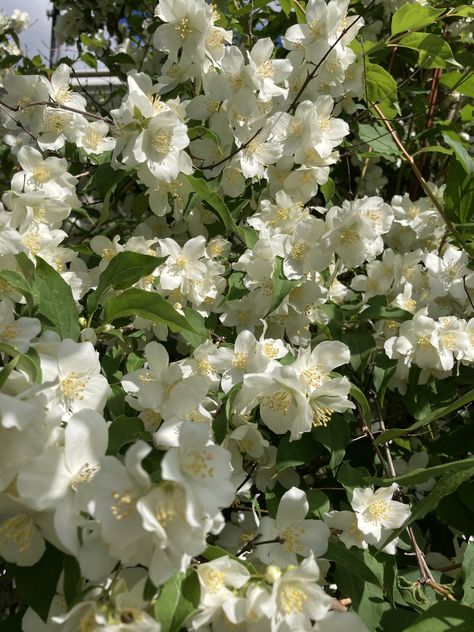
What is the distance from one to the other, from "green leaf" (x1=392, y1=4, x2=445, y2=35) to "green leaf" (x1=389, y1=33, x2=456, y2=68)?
3 cm

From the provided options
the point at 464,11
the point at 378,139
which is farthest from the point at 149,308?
the point at 464,11

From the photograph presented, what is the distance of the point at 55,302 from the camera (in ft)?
3.65

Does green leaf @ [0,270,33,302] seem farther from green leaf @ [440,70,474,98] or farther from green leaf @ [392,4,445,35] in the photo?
green leaf @ [440,70,474,98]

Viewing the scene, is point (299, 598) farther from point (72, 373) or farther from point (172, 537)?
point (72, 373)

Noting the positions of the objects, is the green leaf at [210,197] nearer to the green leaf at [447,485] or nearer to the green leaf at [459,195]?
the green leaf at [459,195]

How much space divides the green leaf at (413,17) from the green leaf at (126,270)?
38.7 inches

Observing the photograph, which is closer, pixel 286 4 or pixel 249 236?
pixel 249 236

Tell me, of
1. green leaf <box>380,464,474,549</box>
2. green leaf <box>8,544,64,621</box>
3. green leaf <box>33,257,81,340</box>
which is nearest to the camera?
green leaf <box>8,544,64,621</box>

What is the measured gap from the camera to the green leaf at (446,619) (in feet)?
2.96

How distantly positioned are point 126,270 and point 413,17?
1.03 metres

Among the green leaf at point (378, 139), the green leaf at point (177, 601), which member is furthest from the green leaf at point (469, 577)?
the green leaf at point (378, 139)

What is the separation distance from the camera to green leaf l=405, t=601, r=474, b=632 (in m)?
0.90

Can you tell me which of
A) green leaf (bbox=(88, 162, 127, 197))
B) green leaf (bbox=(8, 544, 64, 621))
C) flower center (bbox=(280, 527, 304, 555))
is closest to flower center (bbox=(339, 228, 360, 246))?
green leaf (bbox=(88, 162, 127, 197))

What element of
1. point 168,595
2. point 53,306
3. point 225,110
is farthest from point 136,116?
point 168,595
